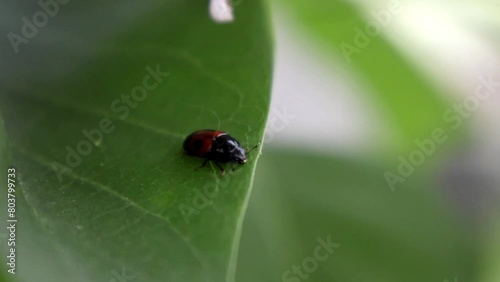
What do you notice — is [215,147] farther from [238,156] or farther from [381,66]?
[381,66]

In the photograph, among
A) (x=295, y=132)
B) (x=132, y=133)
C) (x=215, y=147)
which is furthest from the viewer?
(x=295, y=132)

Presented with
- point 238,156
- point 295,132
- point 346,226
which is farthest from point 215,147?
point 346,226

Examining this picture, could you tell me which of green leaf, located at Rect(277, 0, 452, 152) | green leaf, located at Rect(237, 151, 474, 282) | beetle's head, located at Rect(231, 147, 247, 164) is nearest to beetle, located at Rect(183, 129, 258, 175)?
beetle's head, located at Rect(231, 147, 247, 164)

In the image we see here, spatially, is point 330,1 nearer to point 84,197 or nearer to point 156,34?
point 156,34

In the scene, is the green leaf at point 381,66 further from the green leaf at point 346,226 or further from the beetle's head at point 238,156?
the beetle's head at point 238,156

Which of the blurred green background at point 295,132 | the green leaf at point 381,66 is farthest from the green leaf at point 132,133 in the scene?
the green leaf at point 381,66

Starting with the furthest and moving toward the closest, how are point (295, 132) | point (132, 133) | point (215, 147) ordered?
point (295, 132), point (215, 147), point (132, 133)
